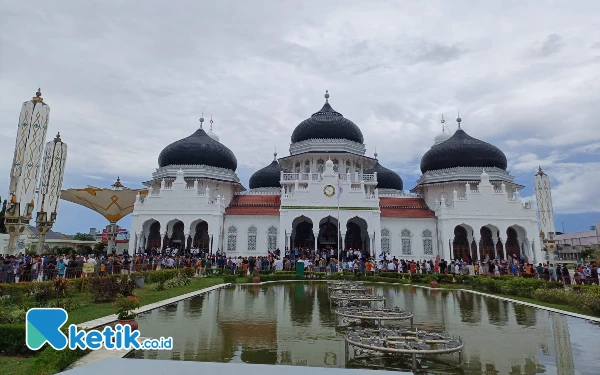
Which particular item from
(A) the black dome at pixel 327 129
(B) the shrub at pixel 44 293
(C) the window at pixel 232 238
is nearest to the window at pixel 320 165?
(A) the black dome at pixel 327 129

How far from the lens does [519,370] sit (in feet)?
21.1

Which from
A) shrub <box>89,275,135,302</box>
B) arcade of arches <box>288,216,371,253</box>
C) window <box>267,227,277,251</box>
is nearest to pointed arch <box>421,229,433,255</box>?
arcade of arches <box>288,216,371,253</box>

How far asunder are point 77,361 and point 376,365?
489 centimetres

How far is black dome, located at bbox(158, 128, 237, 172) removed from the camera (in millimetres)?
38219

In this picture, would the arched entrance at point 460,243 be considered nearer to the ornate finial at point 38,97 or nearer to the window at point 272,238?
the window at point 272,238

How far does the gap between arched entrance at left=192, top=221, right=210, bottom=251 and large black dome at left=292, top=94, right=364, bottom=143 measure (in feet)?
42.1

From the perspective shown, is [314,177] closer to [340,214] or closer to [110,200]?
[340,214]

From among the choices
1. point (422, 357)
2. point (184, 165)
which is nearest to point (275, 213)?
point (184, 165)

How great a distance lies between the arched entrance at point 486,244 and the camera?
1326 inches

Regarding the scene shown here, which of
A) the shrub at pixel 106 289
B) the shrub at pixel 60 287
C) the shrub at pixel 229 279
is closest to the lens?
the shrub at pixel 60 287

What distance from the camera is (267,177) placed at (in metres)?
44.0

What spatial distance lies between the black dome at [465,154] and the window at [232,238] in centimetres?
2057

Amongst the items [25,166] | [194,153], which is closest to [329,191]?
[194,153]

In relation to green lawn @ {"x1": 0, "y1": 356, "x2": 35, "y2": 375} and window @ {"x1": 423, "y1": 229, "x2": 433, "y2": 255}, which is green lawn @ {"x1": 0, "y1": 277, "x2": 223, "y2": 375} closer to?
green lawn @ {"x1": 0, "y1": 356, "x2": 35, "y2": 375}
